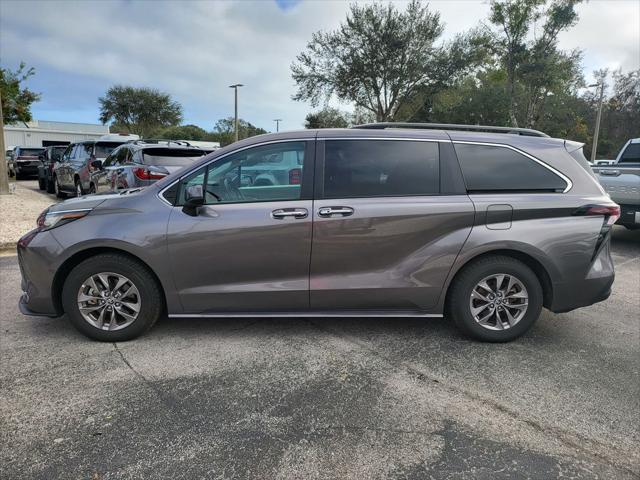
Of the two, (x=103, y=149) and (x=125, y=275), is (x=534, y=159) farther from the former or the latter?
(x=103, y=149)

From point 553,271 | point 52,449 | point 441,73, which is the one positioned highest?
point 441,73

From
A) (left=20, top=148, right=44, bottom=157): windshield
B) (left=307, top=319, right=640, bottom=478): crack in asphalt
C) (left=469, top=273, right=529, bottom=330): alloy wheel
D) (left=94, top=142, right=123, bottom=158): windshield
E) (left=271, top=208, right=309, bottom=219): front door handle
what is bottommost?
(left=307, top=319, right=640, bottom=478): crack in asphalt

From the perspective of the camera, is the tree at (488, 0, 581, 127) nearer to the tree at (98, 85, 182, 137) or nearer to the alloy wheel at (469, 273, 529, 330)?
the alloy wheel at (469, 273, 529, 330)

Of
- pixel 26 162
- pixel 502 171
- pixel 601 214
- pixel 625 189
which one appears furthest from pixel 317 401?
pixel 26 162

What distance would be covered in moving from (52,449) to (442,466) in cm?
212

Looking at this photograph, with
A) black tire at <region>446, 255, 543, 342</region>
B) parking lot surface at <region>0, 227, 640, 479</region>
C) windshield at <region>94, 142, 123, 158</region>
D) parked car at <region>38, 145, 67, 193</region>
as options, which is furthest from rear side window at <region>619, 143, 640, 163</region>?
parked car at <region>38, 145, 67, 193</region>

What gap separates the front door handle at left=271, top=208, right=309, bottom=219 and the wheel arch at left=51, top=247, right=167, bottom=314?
111 cm

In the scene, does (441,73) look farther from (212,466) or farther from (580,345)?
(212,466)

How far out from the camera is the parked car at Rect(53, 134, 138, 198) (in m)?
12.1

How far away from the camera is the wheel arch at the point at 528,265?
384 cm

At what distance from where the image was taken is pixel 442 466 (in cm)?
246

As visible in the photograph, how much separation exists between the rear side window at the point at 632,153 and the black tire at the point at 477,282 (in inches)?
345

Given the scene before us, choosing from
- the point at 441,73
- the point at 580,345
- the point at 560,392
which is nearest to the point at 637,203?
the point at 580,345

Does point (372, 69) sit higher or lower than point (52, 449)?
higher
